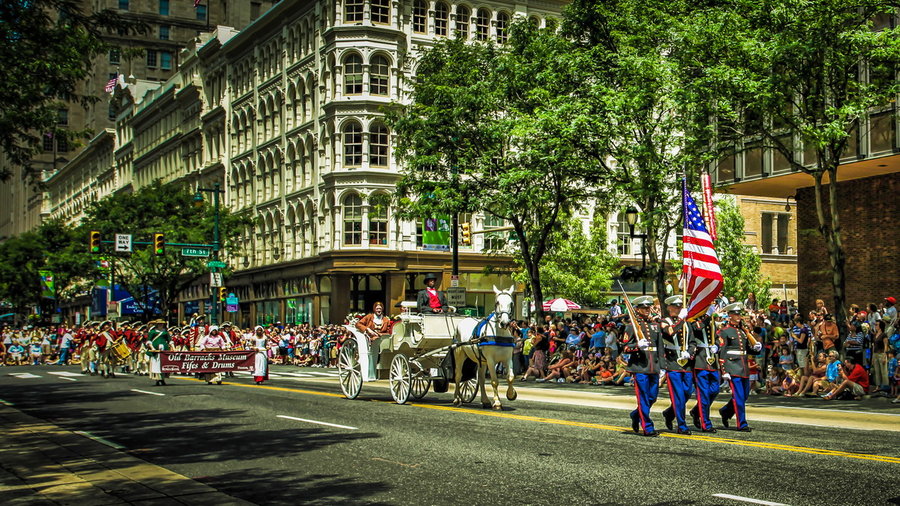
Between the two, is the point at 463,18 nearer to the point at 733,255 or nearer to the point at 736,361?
the point at 733,255

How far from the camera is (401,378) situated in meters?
19.4

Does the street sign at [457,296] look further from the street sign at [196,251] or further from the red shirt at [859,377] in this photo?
the street sign at [196,251]

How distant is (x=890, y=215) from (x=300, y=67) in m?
39.9

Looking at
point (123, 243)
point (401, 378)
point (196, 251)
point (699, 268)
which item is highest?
point (123, 243)

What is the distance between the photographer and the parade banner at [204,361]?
2664cm

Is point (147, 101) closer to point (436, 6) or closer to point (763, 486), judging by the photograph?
point (436, 6)

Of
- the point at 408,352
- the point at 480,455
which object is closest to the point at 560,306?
the point at 408,352

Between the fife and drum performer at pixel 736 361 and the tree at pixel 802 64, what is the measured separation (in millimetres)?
7211

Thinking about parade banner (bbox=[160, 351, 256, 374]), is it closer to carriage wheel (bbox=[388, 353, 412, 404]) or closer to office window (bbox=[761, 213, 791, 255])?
carriage wheel (bbox=[388, 353, 412, 404])

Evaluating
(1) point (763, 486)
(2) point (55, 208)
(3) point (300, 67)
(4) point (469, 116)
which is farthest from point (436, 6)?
(2) point (55, 208)

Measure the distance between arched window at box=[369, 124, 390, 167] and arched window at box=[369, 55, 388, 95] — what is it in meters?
2.10

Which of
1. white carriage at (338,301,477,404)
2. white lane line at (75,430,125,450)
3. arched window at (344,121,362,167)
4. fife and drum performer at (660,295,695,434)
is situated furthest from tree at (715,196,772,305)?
white lane line at (75,430,125,450)

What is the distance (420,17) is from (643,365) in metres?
46.9

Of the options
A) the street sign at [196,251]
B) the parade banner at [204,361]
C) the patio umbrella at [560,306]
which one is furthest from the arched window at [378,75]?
the parade banner at [204,361]
